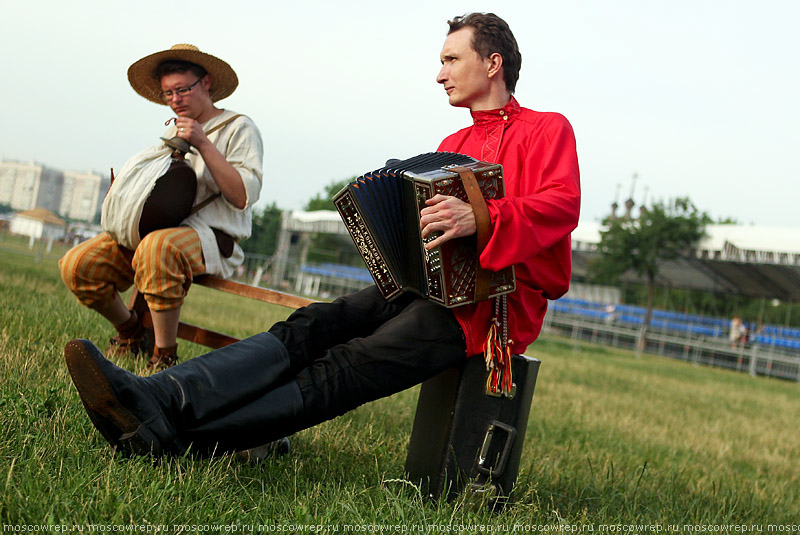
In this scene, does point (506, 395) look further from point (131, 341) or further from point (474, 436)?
point (131, 341)

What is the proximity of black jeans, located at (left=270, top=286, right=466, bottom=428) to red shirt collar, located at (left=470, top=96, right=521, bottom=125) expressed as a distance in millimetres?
868

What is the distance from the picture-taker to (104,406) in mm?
2291

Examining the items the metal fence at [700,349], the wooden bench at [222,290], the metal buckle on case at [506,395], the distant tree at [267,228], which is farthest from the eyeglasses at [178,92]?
the distant tree at [267,228]

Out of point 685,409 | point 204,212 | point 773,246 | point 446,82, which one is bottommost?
point 685,409

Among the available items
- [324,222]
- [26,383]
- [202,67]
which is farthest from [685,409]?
[324,222]

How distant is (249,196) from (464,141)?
1.41m

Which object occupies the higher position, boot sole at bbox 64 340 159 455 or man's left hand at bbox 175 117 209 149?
man's left hand at bbox 175 117 209 149

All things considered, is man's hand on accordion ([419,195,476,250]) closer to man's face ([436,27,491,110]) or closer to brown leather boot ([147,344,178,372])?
man's face ([436,27,491,110])

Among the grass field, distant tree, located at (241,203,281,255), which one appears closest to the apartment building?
distant tree, located at (241,203,281,255)

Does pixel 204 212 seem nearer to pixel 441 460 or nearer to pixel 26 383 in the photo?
pixel 26 383

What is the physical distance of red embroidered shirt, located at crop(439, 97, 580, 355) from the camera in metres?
2.64

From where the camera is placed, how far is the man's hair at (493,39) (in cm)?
311

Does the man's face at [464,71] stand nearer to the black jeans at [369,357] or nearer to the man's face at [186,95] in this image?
the black jeans at [369,357]

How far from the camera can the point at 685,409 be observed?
30.5 feet
